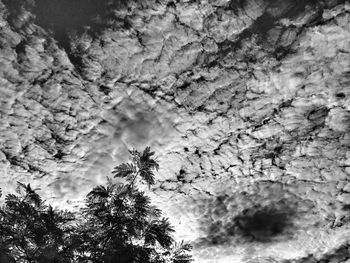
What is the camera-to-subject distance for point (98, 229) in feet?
8.14

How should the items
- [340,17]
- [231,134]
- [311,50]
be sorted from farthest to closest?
1. [231,134]
2. [311,50]
3. [340,17]

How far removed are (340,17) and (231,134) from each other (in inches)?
51.0

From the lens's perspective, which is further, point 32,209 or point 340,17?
point 32,209

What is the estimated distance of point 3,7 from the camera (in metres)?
2.12

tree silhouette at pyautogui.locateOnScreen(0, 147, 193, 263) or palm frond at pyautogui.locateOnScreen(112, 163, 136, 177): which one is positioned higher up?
palm frond at pyautogui.locateOnScreen(112, 163, 136, 177)

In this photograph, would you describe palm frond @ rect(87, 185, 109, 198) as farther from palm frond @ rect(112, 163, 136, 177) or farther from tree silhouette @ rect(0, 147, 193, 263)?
palm frond @ rect(112, 163, 136, 177)

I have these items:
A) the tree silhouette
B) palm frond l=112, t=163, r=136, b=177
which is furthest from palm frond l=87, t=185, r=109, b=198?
palm frond l=112, t=163, r=136, b=177

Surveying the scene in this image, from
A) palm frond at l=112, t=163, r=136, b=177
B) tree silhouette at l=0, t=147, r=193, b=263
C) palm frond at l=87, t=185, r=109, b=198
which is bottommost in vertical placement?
tree silhouette at l=0, t=147, r=193, b=263

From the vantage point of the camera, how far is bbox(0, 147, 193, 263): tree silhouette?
2367mm

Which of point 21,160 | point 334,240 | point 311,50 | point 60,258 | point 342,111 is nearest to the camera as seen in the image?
point 311,50

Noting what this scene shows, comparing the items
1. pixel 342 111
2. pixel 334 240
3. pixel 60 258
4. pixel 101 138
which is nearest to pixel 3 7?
pixel 101 138

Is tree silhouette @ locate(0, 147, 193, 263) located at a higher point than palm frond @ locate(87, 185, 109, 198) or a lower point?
lower

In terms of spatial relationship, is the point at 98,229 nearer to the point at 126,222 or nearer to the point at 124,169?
the point at 126,222

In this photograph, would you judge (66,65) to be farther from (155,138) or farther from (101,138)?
(155,138)
